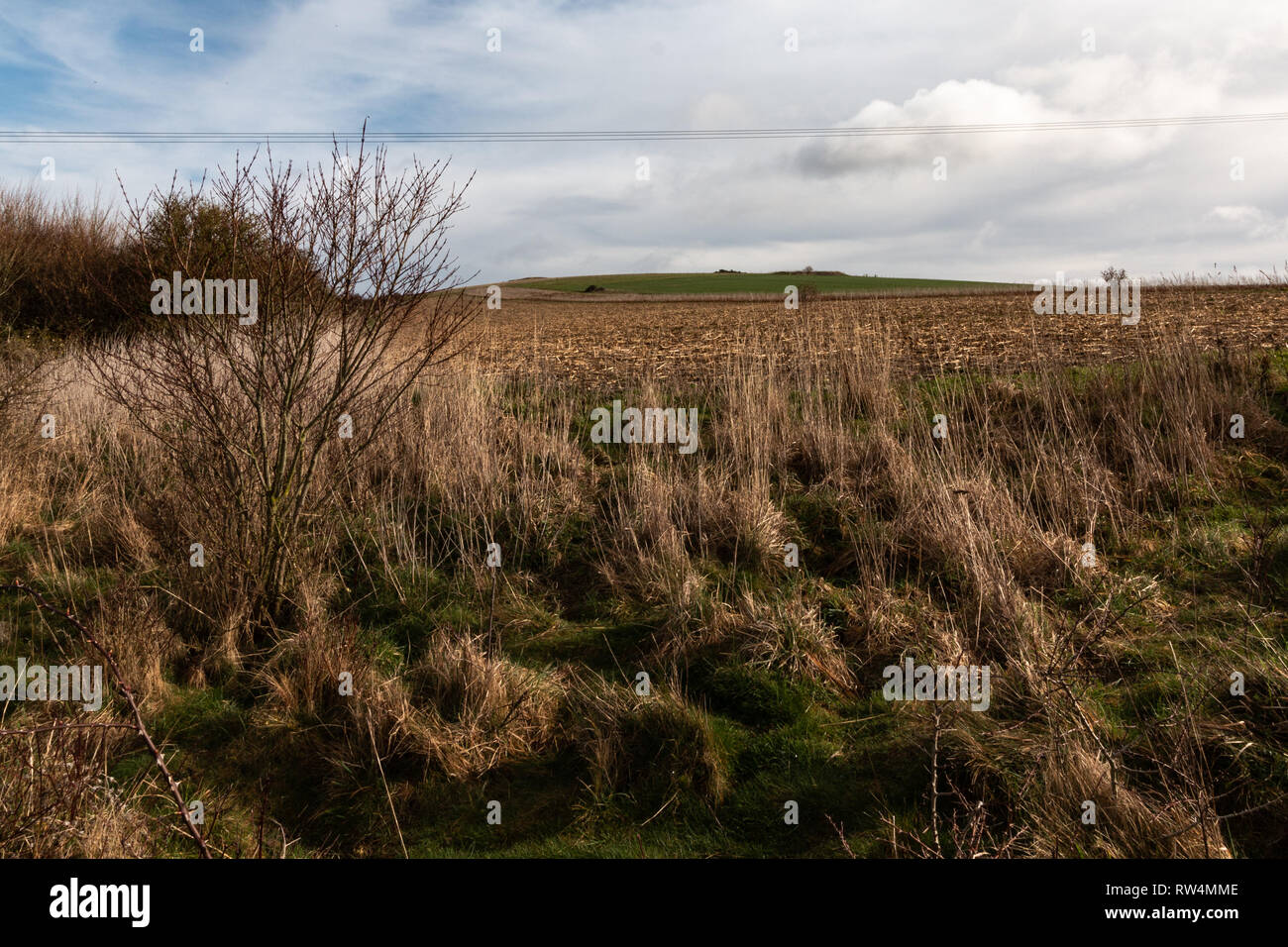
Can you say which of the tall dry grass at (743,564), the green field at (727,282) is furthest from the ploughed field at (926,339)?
the green field at (727,282)

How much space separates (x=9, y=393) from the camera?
367 inches

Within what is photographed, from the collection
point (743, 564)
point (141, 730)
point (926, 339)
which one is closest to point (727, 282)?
point (926, 339)

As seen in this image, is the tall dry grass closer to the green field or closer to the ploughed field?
the ploughed field

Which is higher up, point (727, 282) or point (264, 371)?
point (727, 282)

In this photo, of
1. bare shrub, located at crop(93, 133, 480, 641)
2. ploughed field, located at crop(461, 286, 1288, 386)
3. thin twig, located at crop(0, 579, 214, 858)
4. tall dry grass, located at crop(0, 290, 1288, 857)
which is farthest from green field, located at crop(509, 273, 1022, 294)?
thin twig, located at crop(0, 579, 214, 858)

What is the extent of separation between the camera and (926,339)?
13547mm

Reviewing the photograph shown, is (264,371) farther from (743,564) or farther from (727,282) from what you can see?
(727,282)

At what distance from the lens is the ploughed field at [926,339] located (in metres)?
10.6

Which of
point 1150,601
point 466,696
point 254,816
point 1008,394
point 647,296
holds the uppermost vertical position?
point 647,296

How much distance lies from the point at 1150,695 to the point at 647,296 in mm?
52353

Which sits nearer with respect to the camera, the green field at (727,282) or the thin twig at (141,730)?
the thin twig at (141,730)

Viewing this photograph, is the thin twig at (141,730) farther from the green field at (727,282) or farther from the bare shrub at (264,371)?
the green field at (727,282)
